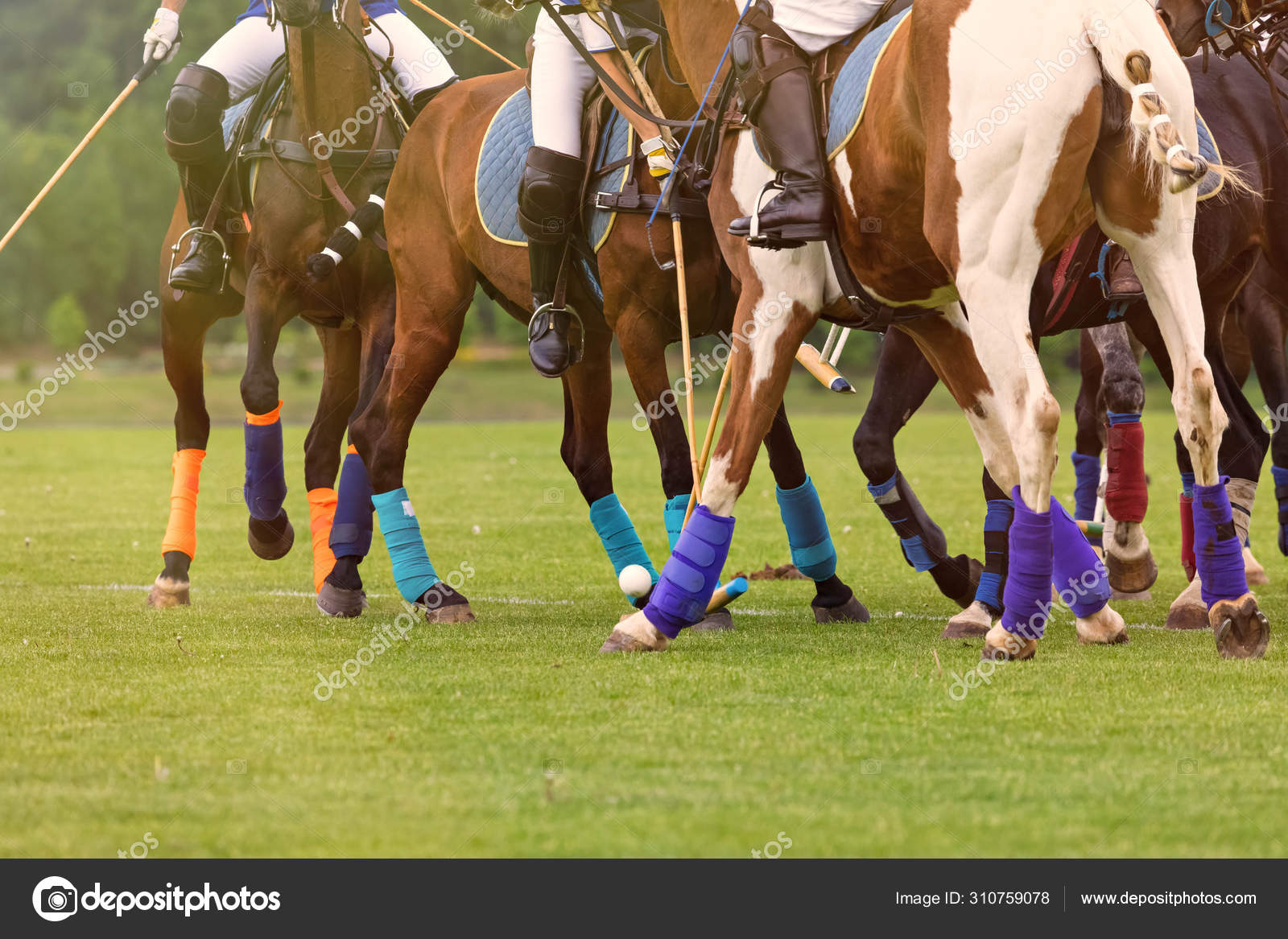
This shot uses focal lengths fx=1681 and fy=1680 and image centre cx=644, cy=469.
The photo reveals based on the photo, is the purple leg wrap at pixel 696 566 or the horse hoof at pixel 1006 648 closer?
the horse hoof at pixel 1006 648

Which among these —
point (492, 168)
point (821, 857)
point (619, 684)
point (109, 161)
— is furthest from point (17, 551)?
point (109, 161)

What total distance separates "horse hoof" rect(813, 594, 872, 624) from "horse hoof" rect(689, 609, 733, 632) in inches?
19.2

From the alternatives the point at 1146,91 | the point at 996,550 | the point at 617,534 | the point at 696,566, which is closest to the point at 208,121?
the point at 617,534

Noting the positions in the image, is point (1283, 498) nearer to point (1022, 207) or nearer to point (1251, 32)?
point (1251, 32)

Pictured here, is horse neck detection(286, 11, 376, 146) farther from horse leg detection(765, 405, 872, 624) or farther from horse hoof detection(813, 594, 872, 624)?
horse hoof detection(813, 594, 872, 624)

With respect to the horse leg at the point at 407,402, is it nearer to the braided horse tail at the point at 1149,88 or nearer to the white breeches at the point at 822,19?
the white breeches at the point at 822,19

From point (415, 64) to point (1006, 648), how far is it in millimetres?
4788

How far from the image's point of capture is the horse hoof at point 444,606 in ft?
25.1

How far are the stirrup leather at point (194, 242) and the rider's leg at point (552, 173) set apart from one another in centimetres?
217

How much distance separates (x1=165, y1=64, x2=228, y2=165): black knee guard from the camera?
8.44 metres

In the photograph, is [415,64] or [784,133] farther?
[415,64]

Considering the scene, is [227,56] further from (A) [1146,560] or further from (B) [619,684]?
(A) [1146,560]

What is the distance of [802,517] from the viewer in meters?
7.45

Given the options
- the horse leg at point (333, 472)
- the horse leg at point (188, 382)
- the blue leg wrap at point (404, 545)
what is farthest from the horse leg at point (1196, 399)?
the horse leg at point (188, 382)
